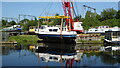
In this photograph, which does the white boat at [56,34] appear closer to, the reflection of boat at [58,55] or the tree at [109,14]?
the reflection of boat at [58,55]

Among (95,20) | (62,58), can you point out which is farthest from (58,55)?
(95,20)

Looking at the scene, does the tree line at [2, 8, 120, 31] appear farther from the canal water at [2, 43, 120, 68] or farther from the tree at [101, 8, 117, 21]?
the canal water at [2, 43, 120, 68]

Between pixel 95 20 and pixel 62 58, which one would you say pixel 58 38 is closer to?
pixel 62 58

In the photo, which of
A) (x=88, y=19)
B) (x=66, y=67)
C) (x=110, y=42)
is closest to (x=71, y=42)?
(x=110, y=42)

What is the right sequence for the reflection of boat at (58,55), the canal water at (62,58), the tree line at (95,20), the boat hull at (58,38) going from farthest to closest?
the tree line at (95,20) → the boat hull at (58,38) → the reflection of boat at (58,55) → the canal water at (62,58)

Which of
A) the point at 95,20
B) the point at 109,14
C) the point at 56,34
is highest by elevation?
the point at 109,14

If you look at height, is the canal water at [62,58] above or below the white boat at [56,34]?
below

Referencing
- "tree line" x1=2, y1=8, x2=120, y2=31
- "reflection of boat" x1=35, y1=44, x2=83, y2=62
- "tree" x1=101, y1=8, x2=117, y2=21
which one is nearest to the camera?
"reflection of boat" x1=35, y1=44, x2=83, y2=62

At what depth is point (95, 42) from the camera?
3675 cm

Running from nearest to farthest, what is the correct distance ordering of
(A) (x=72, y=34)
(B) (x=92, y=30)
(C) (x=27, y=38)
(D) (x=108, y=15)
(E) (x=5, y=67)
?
(E) (x=5, y=67), (A) (x=72, y=34), (C) (x=27, y=38), (B) (x=92, y=30), (D) (x=108, y=15)

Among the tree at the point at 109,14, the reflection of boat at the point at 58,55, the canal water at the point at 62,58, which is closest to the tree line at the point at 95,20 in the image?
the tree at the point at 109,14

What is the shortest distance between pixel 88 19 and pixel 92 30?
9283 millimetres

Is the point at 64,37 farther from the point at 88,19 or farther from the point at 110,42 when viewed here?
the point at 88,19

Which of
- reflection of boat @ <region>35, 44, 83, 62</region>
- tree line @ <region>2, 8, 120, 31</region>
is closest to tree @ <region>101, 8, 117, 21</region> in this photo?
tree line @ <region>2, 8, 120, 31</region>
